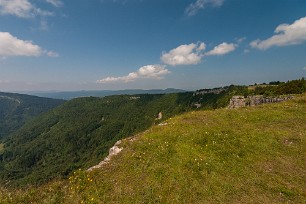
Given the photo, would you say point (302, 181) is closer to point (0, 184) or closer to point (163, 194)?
point (163, 194)

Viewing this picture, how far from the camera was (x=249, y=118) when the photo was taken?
79.3 feet

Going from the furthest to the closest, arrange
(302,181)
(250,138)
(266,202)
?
(250,138) < (302,181) < (266,202)

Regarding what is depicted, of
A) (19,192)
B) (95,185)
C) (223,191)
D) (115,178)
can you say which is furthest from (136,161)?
(19,192)

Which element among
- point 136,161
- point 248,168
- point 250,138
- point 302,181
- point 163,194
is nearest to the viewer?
point 163,194

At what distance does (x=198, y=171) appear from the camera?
15039mm

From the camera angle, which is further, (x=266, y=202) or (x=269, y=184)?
(x=269, y=184)

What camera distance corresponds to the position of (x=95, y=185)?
14039 mm

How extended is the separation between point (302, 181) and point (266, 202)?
133 inches

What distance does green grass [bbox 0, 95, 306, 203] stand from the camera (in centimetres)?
1301

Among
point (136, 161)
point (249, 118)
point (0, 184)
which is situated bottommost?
point (0, 184)

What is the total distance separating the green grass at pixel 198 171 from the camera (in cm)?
1301

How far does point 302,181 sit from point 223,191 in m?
4.87

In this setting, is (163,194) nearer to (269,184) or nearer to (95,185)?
(95,185)

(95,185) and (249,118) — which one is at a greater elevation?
(249,118)
